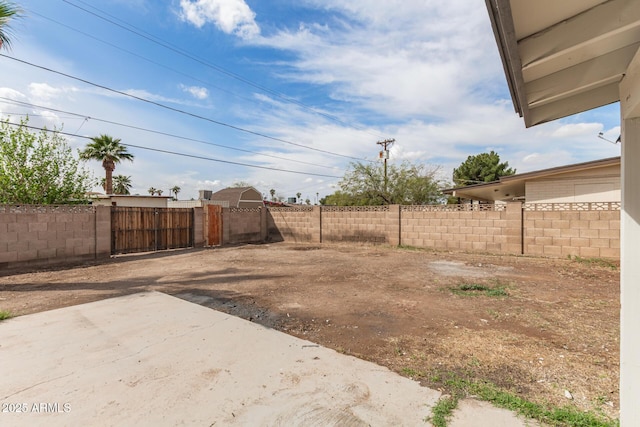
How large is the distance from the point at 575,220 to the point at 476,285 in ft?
16.6

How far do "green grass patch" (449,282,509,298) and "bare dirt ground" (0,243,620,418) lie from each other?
0.03 meters

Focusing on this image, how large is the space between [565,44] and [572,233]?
909cm

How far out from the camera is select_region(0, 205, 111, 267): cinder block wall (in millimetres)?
7324

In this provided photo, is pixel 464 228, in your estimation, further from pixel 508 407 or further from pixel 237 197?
pixel 237 197

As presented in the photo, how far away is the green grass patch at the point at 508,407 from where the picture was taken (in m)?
1.93

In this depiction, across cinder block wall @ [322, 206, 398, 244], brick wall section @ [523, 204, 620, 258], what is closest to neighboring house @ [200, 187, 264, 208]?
cinder block wall @ [322, 206, 398, 244]

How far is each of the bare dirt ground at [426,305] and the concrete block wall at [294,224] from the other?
454 cm

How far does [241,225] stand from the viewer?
1370 cm

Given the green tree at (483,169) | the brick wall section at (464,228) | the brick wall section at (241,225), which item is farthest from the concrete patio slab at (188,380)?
the green tree at (483,169)

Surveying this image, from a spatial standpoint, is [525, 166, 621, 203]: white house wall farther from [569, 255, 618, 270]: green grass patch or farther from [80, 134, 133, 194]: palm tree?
[80, 134, 133, 194]: palm tree

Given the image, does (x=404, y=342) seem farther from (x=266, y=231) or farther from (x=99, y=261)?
(x=266, y=231)

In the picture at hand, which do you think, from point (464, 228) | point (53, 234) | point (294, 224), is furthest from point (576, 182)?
point (53, 234)

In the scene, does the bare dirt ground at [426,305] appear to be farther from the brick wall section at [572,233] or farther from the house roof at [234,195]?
the house roof at [234,195]

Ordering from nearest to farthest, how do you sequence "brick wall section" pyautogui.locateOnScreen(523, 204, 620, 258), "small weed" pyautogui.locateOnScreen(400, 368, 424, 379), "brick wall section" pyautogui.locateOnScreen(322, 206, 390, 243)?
"small weed" pyautogui.locateOnScreen(400, 368, 424, 379) < "brick wall section" pyautogui.locateOnScreen(523, 204, 620, 258) < "brick wall section" pyautogui.locateOnScreen(322, 206, 390, 243)
